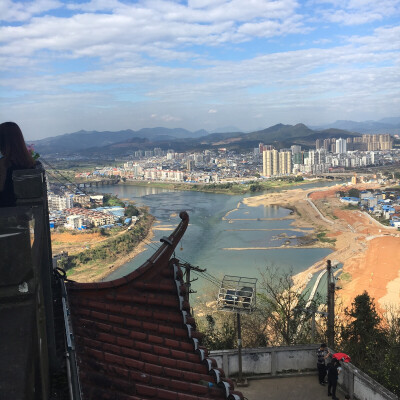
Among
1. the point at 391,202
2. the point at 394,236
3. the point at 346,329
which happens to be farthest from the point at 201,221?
the point at 346,329

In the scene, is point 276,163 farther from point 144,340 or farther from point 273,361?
point 144,340

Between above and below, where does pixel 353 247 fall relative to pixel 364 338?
below

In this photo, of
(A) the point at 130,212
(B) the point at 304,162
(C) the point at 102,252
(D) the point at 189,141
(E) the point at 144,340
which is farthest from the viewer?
(D) the point at 189,141

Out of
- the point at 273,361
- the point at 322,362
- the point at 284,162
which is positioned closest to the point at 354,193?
the point at 284,162

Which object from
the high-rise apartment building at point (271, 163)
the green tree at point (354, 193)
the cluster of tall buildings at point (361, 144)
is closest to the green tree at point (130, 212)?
the green tree at point (354, 193)

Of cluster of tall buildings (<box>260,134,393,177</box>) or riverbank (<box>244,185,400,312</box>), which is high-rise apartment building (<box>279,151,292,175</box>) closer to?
cluster of tall buildings (<box>260,134,393,177</box>)

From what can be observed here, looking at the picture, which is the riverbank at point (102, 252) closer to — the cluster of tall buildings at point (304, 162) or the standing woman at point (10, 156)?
the standing woman at point (10, 156)

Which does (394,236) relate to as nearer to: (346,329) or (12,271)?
(346,329)
